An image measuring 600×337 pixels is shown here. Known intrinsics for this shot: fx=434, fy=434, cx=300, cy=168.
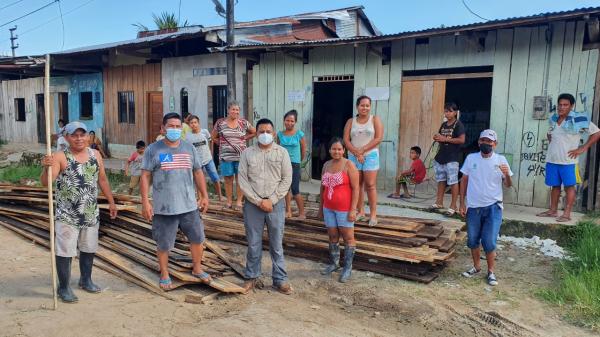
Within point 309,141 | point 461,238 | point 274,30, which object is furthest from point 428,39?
point 274,30

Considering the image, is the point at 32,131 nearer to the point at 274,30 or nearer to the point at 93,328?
the point at 274,30

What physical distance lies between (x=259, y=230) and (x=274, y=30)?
936 cm

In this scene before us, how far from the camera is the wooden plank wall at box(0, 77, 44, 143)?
19.1 meters

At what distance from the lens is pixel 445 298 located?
4.49 metres

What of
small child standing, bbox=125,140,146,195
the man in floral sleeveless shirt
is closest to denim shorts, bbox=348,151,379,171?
the man in floral sleeveless shirt

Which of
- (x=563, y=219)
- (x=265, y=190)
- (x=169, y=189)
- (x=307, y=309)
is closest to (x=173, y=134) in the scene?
(x=169, y=189)

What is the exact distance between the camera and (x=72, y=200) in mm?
4012

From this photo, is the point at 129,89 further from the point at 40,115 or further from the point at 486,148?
the point at 486,148

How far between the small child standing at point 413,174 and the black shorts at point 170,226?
4.76m

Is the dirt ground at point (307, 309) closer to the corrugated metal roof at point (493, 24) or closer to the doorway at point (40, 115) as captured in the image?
the corrugated metal roof at point (493, 24)

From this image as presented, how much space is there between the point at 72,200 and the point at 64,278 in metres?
0.74

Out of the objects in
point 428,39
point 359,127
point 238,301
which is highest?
point 428,39

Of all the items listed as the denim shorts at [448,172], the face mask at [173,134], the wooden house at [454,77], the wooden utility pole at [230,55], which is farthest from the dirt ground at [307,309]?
the wooden utility pole at [230,55]

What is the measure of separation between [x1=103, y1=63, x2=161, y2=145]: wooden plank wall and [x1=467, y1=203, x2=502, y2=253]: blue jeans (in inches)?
421
